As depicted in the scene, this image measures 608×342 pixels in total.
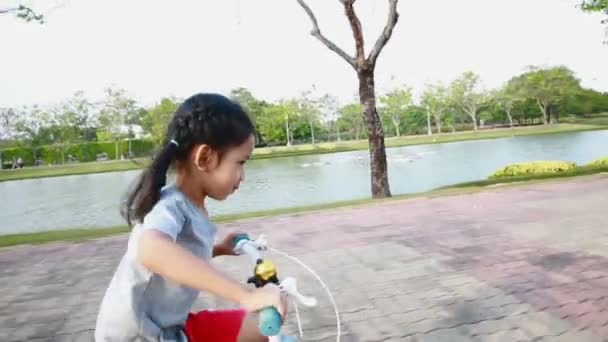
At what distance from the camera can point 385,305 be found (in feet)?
12.4

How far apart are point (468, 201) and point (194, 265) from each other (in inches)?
306

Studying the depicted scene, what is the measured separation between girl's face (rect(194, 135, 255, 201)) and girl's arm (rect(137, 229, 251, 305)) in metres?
0.25

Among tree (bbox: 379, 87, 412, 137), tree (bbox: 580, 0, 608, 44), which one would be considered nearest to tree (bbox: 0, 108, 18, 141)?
tree (bbox: 379, 87, 412, 137)

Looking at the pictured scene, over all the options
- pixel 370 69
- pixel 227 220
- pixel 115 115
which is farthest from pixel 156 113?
pixel 227 220

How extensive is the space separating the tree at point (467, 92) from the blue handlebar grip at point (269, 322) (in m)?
51.8

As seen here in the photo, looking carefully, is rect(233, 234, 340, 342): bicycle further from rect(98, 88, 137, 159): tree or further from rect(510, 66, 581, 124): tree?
rect(510, 66, 581, 124): tree

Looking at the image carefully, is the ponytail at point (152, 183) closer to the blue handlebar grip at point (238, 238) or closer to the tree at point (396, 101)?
the blue handlebar grip at point (238, 238)

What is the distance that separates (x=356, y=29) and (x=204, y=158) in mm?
8615

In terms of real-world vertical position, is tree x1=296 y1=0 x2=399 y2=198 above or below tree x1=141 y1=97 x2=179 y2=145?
below

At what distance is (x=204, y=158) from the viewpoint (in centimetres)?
149

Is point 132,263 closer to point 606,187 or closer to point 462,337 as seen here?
point 462,337

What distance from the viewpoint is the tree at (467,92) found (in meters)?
50.4

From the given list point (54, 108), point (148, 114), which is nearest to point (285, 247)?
point (148, 114)

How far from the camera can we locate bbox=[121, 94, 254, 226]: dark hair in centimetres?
148
